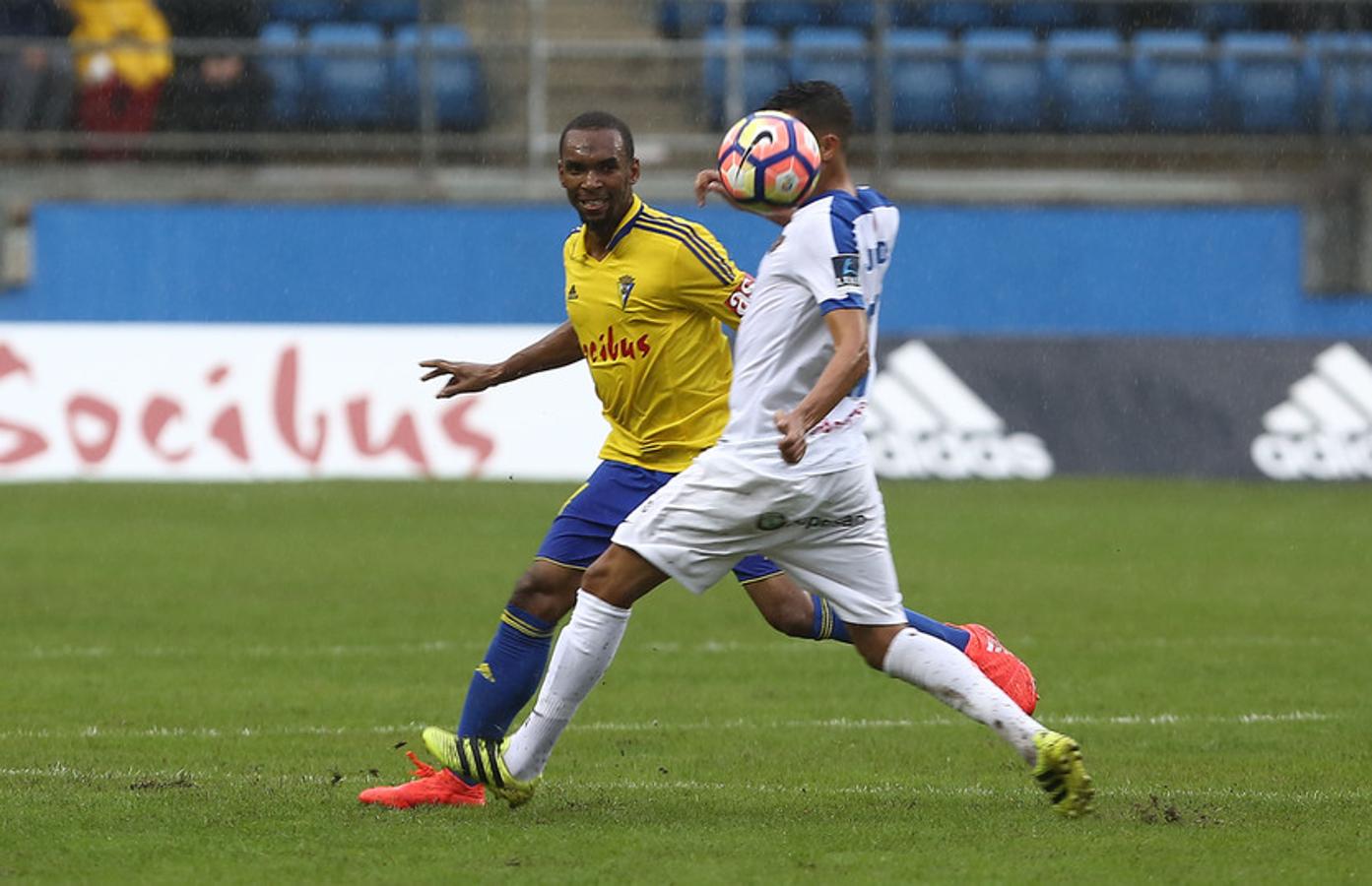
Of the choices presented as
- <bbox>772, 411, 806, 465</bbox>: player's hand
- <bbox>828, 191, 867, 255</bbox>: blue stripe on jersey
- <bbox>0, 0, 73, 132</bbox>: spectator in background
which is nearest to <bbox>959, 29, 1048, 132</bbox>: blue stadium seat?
<bbox>0, 0, 73, 132</bbox>: spectator in background

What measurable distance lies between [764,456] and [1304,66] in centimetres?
1768

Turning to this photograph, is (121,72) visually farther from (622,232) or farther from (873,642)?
(873,642)

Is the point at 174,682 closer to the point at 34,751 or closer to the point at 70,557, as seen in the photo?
the point at 34,751

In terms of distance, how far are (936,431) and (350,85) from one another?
7.07 m

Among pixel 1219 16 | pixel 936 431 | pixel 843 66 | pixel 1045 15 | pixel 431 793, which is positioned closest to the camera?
pixel 431 793

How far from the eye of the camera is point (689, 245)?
7.06 meters

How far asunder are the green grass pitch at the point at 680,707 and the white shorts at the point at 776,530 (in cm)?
69

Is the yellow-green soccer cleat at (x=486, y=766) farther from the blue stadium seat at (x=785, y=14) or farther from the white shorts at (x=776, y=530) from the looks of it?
the blue stadium seat at (x=785, y=14)

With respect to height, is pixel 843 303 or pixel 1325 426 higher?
pixel 843 303

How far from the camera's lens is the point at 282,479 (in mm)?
18328

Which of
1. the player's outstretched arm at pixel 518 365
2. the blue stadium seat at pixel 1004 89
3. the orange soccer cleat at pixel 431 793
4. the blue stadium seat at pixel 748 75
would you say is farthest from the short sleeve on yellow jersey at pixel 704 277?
the blue stadium seat at pixel 1004 89

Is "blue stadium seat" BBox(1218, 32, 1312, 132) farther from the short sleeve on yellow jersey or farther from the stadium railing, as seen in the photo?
the short sleeve on yellow jersey

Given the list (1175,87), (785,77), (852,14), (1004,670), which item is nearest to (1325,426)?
(1175,87)

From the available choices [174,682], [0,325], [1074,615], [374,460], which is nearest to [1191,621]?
[1074,615]
